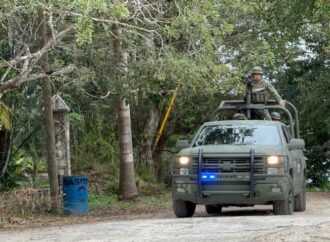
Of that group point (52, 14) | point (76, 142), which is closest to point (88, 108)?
point (76, 142)

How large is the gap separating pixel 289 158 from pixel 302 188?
2220 millimetres

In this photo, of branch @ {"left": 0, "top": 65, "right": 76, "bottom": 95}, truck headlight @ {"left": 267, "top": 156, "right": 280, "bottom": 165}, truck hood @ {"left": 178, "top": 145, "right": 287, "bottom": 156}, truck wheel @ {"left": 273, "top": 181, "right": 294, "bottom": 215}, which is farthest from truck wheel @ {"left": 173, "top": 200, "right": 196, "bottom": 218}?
branch @ {"left": 0, "top": 65, "right": 76, "bottom": 95}

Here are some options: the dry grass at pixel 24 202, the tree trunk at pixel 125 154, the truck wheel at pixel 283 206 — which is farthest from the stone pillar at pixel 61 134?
the truck wheel at pixel 283 206

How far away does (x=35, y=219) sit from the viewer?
15852 mm

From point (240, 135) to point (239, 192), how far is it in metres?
1.33

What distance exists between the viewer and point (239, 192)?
13.4 m

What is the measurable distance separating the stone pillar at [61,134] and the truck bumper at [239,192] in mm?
5616

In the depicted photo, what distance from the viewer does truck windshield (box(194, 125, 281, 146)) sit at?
14.1 metres

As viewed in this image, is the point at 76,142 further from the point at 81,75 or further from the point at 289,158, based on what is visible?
the point at 289,158

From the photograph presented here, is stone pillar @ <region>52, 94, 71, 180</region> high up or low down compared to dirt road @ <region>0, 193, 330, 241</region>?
up

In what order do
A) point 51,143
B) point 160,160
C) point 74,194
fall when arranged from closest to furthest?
point 51,143, point 74,194, point 160,160

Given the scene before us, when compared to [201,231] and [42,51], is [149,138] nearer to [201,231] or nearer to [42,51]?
[42,51]

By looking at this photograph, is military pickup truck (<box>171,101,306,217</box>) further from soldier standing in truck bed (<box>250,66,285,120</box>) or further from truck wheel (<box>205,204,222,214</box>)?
soldier standing in truck bed (<box>250,66,285,120</box>)

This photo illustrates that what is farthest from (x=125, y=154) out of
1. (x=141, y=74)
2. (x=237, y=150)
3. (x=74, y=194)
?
(x=237, y=150)
